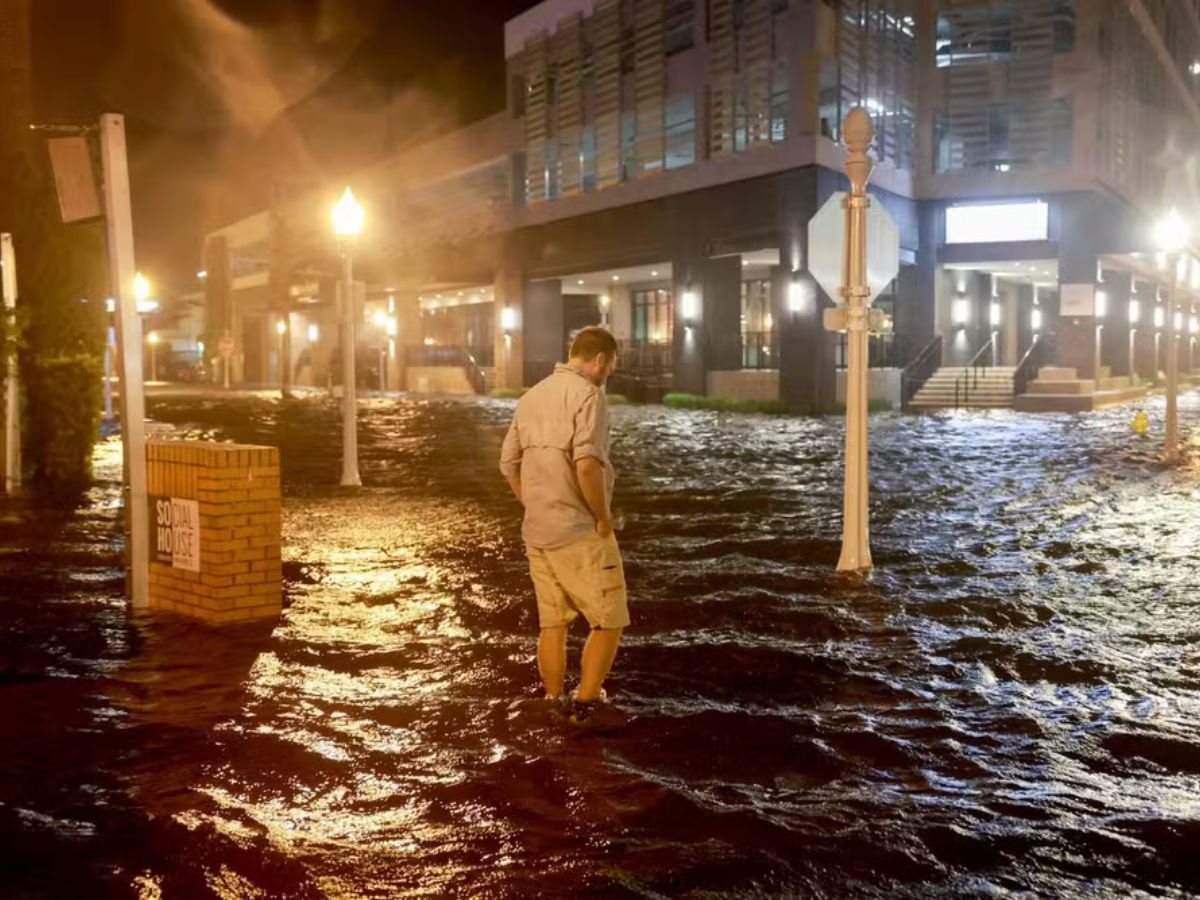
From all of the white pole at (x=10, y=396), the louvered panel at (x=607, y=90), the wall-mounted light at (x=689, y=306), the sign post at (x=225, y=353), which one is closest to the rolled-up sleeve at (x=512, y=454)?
the white pole at (x=10, y=396)

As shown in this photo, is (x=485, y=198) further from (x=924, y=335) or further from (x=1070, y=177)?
(x=1070, y=177)

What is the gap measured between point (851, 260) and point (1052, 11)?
114ft

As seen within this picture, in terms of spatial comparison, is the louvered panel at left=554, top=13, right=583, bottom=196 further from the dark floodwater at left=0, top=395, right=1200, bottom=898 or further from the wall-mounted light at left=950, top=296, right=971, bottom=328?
the dark floodwater at left=0, top=395, right=1200, bottom=898

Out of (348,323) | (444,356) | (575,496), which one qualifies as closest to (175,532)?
(575,496)

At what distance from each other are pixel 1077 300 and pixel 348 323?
30.0 m

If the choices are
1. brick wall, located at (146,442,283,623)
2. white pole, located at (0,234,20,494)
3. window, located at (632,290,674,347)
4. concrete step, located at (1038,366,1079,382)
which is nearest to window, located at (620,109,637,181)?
window, located at (632,290,674,347)

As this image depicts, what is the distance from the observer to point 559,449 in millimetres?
5363

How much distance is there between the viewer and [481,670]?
6.48 m

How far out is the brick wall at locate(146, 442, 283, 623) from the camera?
7.50 m

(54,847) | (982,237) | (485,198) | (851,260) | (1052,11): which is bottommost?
(54,847)

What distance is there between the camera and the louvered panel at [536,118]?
45.9m

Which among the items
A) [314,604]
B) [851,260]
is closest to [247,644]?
[314,604]

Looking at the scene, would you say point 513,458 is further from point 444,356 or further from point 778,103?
point 444,356

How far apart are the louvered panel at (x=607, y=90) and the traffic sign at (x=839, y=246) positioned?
33.6 m
